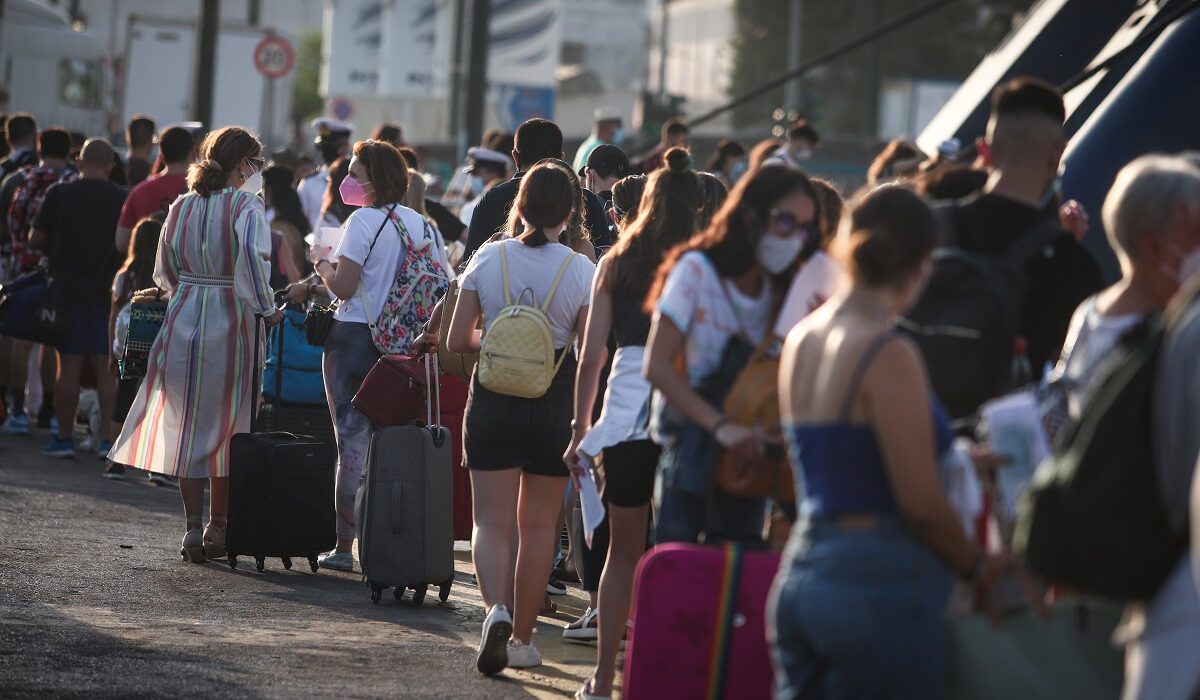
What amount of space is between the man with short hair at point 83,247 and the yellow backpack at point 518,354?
640cm

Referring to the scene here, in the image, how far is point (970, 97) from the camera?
11.4 meters

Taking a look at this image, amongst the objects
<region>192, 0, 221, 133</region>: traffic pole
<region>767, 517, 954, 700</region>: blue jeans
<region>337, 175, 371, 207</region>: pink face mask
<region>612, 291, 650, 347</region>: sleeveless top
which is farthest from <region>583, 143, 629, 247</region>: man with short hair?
<region>192, 0, 221, 133</region>: traffic pole

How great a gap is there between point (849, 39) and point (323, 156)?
2397 inches

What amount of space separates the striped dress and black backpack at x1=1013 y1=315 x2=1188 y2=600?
5.88 meters

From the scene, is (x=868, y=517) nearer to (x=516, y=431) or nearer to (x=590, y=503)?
(x=590, y=503)

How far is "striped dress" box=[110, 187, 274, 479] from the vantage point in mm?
8695

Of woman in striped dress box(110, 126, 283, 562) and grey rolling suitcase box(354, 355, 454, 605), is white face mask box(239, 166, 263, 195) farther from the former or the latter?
grey rolling suitcase box(354, 355, 454, 605)

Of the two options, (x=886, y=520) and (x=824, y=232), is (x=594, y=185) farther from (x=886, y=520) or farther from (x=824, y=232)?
(x=886, y=520)

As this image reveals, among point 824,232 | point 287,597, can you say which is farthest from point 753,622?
point 287,597

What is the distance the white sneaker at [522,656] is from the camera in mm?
6629

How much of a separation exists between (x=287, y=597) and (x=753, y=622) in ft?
13.6

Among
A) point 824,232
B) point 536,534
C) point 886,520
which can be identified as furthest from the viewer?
point 536,534

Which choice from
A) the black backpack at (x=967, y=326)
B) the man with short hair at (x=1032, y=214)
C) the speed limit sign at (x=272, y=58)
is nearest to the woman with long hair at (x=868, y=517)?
the black backpack at (x=967, y=326)

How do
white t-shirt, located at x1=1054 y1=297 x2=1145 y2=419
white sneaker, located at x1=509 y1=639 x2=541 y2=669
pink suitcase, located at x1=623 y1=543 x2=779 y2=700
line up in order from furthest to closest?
white sneaker, located at x1=509 y1=639 x2=541 y2=669
pink suitcase, located at x1=623 y1=543 x2=779 y2=700
white t-shirt, located at x1=1054 y1=297 x2=1145 y2=419
